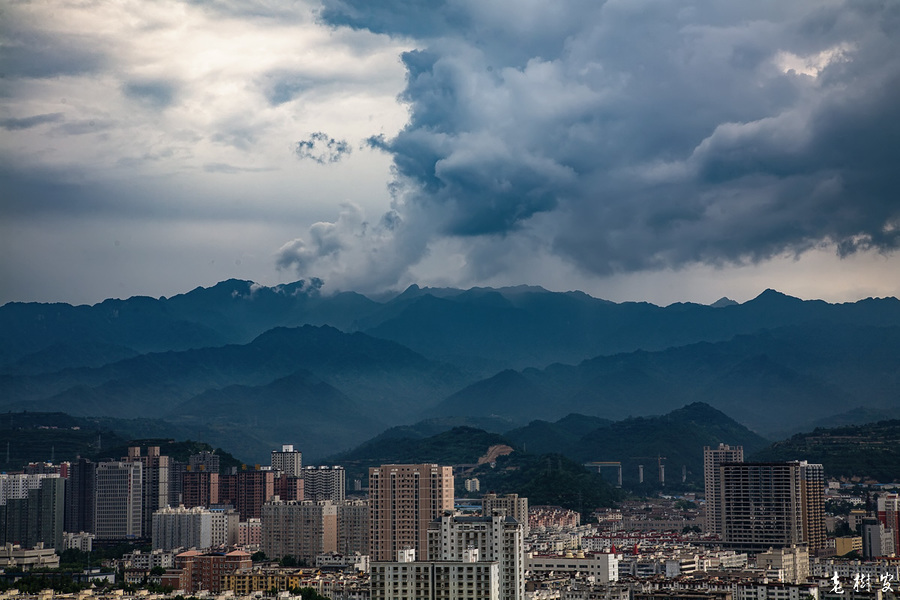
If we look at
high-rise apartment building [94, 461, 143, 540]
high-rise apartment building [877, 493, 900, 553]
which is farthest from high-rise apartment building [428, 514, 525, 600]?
high-rise apartment building [94, 461, 143, 540]

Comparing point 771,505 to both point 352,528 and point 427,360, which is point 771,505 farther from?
point 427,360

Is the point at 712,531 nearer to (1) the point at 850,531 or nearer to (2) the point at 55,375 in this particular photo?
(1) the point at 850,531

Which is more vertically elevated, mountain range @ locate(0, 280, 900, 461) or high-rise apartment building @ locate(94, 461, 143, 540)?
mountain range @ locate(0, 280, 900, 461)

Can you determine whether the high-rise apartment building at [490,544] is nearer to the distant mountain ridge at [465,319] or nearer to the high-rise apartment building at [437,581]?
the high-rise apartment building at [437,581]

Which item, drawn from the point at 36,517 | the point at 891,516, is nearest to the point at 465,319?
the point at 36,517

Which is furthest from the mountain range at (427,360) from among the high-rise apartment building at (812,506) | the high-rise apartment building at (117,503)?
the high-rise apartment building at (812,506)

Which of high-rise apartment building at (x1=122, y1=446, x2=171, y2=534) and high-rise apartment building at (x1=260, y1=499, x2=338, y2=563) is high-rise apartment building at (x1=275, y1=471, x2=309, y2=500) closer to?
high-rise apartment building at (x1=122, y1=446, x2=171, y2=534)
